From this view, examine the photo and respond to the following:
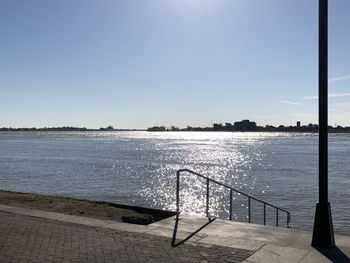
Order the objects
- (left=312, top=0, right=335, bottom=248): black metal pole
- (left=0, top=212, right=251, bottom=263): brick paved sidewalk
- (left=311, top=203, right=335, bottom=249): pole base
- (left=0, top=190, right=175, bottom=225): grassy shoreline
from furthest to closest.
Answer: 1. (left=0, top=190, right=175, bottom=225): grassy shoreline
2. (left=312, top=0, right=335, bottom=248): black metal pole
3. (left=311, top=203, right=335, bottom=249): pole base
4. (left=0, top=212, right=251, bottom=263): brick paved sidewalk

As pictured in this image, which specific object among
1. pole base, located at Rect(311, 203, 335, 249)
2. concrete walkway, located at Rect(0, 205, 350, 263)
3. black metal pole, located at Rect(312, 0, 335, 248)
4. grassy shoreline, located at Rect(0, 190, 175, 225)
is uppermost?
black metal pole, located at Rect(312, 0, 335, 248)

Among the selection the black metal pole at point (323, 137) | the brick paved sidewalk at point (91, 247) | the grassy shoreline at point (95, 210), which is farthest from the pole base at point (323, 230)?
the grassy shoreline at point (95, 210)

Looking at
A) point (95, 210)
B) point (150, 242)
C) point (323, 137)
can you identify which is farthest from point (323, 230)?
point (95, 210)

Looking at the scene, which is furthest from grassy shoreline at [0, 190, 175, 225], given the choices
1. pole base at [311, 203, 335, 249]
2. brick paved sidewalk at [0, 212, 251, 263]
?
pole base at [311, 203, 335, 249]

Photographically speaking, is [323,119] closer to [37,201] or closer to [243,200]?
[37,201]

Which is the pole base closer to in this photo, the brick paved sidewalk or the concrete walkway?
the concrete walkway

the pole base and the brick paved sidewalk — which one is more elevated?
the pole base

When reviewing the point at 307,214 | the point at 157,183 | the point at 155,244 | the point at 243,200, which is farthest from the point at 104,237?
the point at 157,183

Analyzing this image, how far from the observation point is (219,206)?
987 inches

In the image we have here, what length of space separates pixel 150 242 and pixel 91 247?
1001 mm

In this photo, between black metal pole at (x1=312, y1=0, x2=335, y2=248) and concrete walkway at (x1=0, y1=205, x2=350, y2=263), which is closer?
concrete walkway at (x1=0, y1=205, x2=350, y2=263)

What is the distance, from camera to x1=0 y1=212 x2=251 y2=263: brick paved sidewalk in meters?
6.93

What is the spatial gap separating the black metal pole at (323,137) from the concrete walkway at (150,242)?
1.17 ft

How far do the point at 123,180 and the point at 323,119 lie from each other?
30220 millimetres
